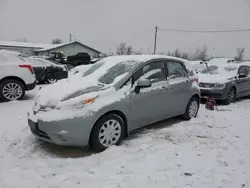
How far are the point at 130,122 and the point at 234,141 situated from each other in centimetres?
194

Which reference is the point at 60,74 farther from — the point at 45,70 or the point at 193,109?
the point at 193,109

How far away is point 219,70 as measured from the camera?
32.8 ft

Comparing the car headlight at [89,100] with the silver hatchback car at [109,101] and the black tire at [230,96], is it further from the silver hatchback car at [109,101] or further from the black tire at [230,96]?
the black tire at [230,96]

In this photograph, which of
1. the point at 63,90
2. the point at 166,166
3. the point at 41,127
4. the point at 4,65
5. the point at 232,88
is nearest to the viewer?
the point at 166,166

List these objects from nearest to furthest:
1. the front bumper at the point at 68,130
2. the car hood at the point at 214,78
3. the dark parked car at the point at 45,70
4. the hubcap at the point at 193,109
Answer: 1. the front bumper at the point at 68,130
2. the hubcap at the point at 193,109
3. the car hood at the point at 214,78
4. the dark parked car at the point at 45,70

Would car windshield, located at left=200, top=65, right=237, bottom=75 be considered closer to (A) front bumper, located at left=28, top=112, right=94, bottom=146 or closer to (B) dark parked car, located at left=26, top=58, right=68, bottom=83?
(B) dark parked car, located at left=26, top=58, right=68, bottom=83

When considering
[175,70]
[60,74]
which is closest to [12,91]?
[175,70]

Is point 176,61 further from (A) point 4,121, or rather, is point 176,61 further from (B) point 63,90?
(A) point 4,121

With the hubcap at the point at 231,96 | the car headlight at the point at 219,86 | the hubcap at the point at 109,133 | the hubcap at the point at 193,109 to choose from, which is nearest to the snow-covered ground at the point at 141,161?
the hubcap at the point at 109,133

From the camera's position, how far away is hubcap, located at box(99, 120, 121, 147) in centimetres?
405

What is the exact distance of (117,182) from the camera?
3.11m

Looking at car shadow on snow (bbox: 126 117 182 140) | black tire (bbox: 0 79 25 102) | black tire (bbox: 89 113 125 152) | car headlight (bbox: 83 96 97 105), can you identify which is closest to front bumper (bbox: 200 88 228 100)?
car shadow on snow (bbox: 126 117 182 140)

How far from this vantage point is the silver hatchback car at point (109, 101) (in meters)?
3.83

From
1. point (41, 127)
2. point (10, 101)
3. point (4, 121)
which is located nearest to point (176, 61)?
point (41, 127)
